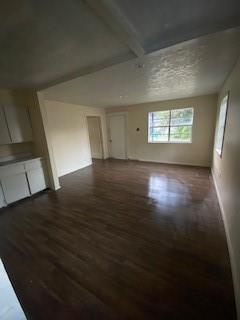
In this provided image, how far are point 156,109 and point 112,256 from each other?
4940mm

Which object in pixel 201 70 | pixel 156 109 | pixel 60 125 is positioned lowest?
pixel 60 125

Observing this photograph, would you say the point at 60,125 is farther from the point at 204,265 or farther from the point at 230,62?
the point at 204,265

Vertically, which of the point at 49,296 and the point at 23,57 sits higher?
the point at 23,57

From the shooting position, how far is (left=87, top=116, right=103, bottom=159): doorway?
648 cm

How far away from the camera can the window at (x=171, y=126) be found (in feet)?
16.3

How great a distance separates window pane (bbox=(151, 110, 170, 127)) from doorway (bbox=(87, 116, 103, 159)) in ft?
7.80

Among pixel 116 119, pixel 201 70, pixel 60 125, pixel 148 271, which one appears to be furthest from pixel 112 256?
pixel 116 119

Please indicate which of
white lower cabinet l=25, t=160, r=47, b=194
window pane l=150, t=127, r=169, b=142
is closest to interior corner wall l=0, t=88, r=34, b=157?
white lower cabinet l=25, t=160, r=47, b=194

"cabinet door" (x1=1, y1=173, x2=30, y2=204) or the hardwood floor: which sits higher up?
"cabinet door" (x1=1, y1=173, x2=30, y2=204)

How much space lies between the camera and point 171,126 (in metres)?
5.29

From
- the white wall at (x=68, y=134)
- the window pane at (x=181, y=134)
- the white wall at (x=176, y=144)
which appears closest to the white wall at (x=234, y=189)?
the white wall at (x=176, y=144)

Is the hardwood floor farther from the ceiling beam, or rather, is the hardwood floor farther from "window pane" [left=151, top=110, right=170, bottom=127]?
"window pane" [left=151, top=110, right=170, bottom=127]

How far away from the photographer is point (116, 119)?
6344 millimetres

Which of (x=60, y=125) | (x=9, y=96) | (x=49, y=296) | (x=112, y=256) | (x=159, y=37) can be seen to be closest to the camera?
(x=49, y=296)
